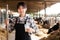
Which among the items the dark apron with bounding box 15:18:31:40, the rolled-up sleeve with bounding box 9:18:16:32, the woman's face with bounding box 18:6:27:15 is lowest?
the dark apron with bounding box 15:18:31:40

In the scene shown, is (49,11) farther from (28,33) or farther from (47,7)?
(28,33)

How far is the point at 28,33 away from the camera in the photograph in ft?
5.65

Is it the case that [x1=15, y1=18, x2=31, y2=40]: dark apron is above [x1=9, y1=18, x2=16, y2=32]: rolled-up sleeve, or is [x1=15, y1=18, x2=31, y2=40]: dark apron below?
below

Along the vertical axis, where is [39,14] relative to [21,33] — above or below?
above

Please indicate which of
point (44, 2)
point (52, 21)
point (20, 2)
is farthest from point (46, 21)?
point (20, 2)

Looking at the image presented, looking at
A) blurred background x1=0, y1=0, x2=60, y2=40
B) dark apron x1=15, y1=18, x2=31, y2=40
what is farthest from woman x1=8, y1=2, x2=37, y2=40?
blurred background x1=0, y1=0, x2=60, y2=40

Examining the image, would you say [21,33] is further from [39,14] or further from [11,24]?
[39,14]

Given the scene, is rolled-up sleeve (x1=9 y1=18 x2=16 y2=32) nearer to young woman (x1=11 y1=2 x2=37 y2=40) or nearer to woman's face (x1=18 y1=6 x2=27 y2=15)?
young woman (x1=11 y1=2 x2=37 y2=40)

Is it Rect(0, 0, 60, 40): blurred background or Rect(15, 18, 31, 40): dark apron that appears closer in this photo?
Rect(15, 18, 31, 40): dark apron

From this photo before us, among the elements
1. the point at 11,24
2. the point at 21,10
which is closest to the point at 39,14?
the point at 21,10

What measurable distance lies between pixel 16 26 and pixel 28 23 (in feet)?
0.40

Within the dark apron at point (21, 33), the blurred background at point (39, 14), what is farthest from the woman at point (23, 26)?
the blurred background at point (39, 14)

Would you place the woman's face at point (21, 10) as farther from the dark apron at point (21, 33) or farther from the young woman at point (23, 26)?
the dark apron at point (21, 33)

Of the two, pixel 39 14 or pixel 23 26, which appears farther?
pixel 39 14
